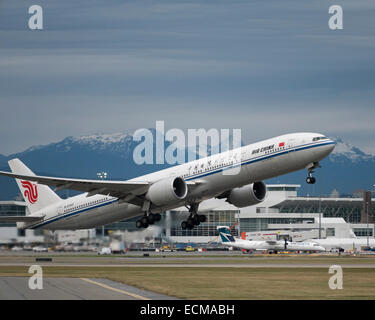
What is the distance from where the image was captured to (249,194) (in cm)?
6731

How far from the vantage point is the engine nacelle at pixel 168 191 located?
2402 inches

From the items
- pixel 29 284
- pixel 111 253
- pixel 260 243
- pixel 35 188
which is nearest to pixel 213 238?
pixel 260 243

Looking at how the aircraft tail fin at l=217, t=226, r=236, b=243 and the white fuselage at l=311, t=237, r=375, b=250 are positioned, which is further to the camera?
the white fuselage at l=311, t=237, r=375, b=250

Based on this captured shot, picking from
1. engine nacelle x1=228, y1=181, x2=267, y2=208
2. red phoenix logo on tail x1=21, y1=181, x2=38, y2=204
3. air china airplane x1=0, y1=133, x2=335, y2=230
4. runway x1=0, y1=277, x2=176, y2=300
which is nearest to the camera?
runway x1=0, y1=277, x2=176, y2=300

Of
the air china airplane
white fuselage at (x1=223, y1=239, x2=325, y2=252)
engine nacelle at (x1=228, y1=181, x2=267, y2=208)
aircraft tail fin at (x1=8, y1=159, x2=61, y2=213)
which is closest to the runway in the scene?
the air china airplane

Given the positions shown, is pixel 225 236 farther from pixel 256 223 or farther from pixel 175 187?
pixel 175 187

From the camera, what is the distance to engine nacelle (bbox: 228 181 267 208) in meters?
67.3

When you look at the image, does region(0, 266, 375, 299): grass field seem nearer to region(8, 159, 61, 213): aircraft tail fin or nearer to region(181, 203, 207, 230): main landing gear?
region(181, 203, 207, 230): main landing gear

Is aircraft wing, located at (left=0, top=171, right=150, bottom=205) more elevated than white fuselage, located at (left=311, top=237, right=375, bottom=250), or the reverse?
aircraft wing, located at (left=0, top=171, right=150, bottom=205)

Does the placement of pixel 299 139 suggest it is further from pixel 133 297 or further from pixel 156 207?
pixel 133 297

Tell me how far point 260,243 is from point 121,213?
184 ft

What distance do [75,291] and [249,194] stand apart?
32.6 metres

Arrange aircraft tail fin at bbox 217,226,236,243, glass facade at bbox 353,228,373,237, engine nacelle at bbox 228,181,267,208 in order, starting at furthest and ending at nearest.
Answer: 1. glass facade at bbox 353,228,373,237
2. aircraft tail fin at bbox 217,226,236,243
3. engine nacelle at bbox 228,181,267,208

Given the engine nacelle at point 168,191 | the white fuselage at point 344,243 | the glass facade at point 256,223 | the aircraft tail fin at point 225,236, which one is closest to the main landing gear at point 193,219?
the engine nacelle at point 168,191
